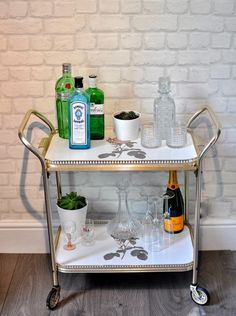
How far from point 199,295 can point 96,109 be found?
821 mm

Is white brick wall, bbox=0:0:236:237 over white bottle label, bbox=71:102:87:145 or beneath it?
over

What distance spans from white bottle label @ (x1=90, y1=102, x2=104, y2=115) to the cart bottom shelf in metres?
0.54

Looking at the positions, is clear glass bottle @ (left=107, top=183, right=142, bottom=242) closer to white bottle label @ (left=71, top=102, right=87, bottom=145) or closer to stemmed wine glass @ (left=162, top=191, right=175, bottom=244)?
stemmed wine glass @ (left=162, top=191, right=175, bottom=244)

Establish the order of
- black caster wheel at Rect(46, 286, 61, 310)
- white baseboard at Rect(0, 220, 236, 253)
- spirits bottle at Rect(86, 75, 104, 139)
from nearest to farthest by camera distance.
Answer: spirits bottle at Rect(86, 75, 104, 139), black caster wheel at Rect(46, 286, 61, 310), white baseboard at Rect(0, 220, 236, 253)

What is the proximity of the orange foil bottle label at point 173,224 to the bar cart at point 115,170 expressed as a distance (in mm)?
31

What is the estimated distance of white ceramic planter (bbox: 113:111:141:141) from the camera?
6.52ft

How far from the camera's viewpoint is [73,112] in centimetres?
189

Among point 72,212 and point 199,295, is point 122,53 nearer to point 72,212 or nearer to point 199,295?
point 72,212

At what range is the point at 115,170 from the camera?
73.8 inches

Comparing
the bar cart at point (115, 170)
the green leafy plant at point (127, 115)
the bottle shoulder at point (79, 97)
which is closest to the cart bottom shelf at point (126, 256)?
the bar cart at point (115, 170)

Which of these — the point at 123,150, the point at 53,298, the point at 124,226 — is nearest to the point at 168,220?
the point at 124,226

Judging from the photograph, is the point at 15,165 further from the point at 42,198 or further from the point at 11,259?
the point at 11,259

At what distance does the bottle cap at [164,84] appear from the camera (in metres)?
2.00

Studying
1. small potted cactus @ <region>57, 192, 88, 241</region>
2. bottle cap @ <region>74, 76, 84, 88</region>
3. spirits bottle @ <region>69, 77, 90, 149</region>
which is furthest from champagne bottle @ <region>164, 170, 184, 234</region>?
bottle cap @ <region>74, 76, 84, 88</region>
